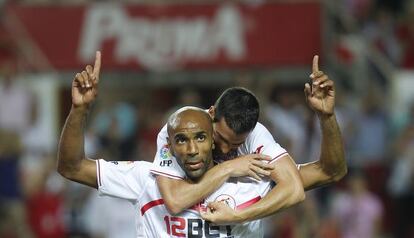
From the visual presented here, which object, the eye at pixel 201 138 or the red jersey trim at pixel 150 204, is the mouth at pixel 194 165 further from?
the red jersey trim at pixel 150 204

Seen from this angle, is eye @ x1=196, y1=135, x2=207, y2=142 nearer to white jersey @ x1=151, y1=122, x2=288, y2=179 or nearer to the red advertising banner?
white jersey @ x1=151, y1=122, x2=288, y2=179

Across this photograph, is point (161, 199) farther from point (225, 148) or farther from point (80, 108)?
point (80, 108)

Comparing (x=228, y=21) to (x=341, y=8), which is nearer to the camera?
(x=228, y=21)

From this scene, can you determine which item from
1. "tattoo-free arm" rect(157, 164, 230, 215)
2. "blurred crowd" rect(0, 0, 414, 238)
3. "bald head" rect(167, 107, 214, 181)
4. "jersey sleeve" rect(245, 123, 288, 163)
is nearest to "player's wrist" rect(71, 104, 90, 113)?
"bald head" rect(167, 107, 214, 181)

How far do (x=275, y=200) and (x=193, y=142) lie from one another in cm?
63

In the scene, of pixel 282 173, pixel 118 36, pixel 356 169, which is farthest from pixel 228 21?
pixel 282 173

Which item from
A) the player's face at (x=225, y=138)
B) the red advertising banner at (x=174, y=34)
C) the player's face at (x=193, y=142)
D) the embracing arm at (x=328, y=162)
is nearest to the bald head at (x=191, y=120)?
the player's face at (x=193, y=142)

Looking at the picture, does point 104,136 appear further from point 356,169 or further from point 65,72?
point 356,169

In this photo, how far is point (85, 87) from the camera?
781 cm

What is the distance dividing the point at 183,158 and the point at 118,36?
31.3 ft

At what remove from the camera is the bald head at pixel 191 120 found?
24.8ft

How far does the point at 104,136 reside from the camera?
52.1 feet

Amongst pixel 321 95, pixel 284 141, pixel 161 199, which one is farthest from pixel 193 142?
pixel 284 141

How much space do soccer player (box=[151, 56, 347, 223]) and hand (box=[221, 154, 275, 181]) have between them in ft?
0.12
